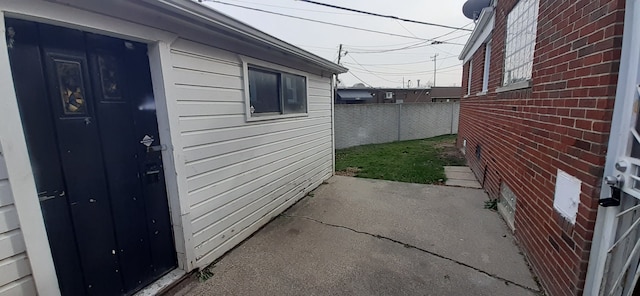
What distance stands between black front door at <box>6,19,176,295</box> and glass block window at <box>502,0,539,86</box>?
3.87m

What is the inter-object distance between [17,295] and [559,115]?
378cm

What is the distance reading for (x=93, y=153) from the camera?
1.82 metres

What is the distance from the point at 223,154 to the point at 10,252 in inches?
63.6

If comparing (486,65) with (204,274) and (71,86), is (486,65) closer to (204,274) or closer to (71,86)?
(204,274)

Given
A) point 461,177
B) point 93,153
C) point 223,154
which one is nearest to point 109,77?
point 93,153

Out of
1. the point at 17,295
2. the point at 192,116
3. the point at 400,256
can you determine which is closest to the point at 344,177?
the point at 400,256

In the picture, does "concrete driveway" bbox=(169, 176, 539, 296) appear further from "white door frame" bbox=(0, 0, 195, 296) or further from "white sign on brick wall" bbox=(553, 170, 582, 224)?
"white door frame" bbox=(0, 0, 195, 296)

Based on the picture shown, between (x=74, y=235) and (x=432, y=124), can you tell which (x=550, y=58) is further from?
(x=432, y=124)

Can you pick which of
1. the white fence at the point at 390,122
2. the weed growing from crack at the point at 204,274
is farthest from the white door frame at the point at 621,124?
the white fence at the point at 390,122

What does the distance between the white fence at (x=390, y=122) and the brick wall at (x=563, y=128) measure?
6.94 m

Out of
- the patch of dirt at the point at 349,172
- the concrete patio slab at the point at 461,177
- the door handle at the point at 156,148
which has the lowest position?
the concrete patio slab at the point at 461,177

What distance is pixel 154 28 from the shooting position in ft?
6.74

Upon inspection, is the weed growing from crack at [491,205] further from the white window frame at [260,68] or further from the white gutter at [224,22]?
the white gutter at [224,22]

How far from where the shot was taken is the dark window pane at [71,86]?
5.40ft
